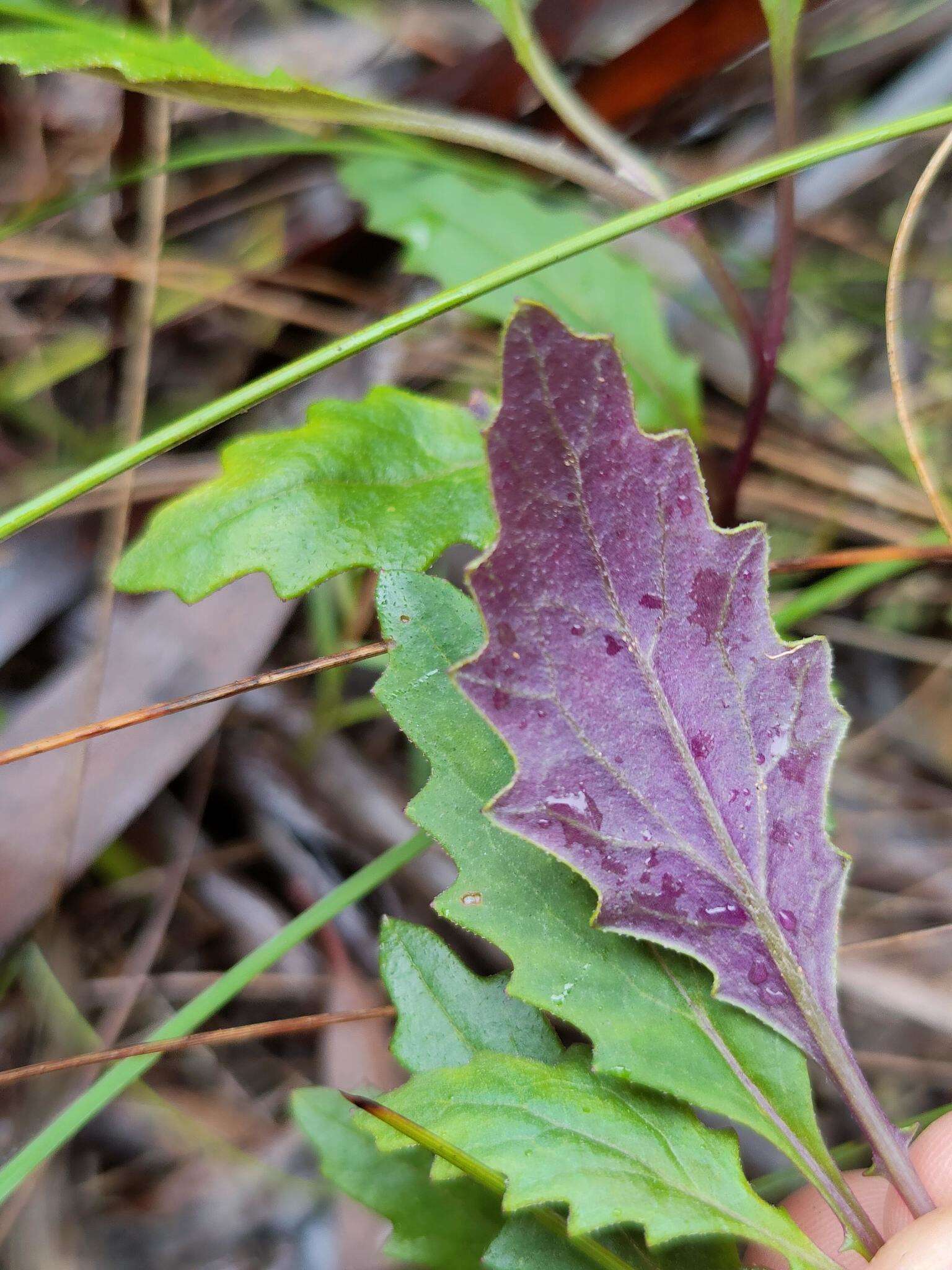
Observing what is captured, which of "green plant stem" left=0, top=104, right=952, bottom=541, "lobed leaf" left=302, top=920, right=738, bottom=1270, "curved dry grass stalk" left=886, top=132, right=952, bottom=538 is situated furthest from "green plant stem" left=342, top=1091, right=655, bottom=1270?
"curved dry grass stalk" left=886, top=132, right=952, bottom=538

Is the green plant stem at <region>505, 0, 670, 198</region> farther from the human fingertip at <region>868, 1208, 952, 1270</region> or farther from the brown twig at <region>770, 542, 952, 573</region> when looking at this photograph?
the human fingertip at <region>868, 1208, 952, 1270</region>

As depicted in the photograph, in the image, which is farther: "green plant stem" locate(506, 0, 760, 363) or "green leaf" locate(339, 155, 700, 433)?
"green leaf" locate(339, 155, 700, 433)

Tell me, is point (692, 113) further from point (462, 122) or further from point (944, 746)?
point (944, 746)

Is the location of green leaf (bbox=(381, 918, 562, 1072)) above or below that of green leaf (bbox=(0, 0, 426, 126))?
below

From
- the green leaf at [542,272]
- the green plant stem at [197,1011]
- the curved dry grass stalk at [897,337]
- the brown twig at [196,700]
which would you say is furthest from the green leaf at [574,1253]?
the green leaf at [542,272]

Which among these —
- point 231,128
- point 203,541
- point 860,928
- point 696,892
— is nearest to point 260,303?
point 231,128
